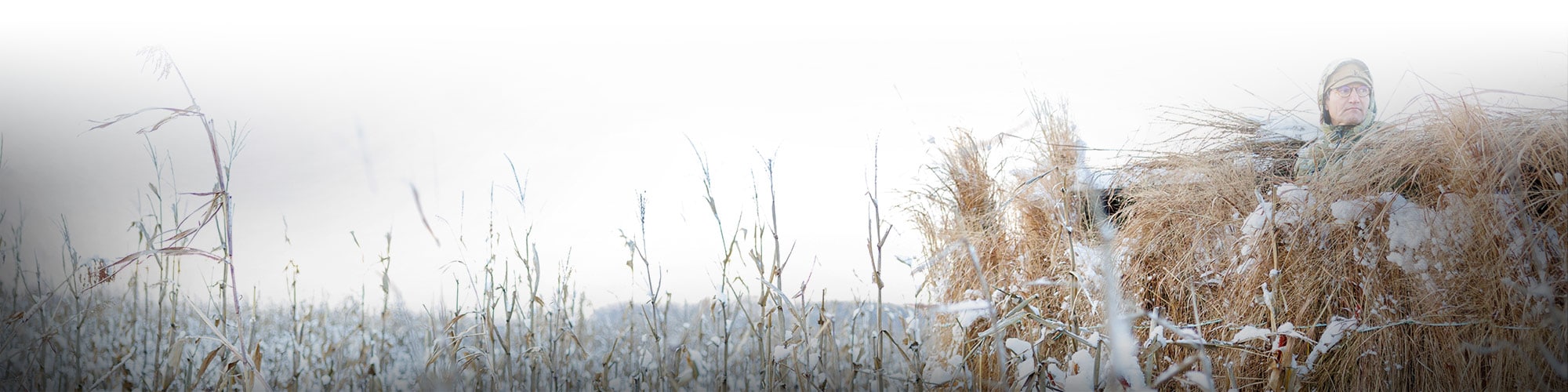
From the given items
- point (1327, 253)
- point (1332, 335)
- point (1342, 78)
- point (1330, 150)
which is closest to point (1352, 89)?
point (1342, 78)

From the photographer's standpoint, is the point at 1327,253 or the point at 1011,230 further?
the point at 1011,230

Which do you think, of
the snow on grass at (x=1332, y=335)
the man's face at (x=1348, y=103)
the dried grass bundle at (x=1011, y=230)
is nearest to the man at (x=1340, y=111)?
the man's face at (x=1348, y=103)

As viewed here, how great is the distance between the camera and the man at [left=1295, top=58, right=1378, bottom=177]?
1394 mm

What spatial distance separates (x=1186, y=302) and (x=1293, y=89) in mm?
444

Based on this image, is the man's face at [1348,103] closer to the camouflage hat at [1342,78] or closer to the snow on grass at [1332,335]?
the camouflage hat at [1342,78]

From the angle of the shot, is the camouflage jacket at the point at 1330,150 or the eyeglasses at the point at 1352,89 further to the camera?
the eyeglasses at the point at 1352,89

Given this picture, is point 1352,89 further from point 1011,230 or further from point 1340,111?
point 1011,230

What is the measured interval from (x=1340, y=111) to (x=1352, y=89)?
44mm

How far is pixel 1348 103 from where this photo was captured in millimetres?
1486

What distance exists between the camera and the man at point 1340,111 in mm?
1394

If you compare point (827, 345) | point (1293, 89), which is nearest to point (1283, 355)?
point (1293, 89)

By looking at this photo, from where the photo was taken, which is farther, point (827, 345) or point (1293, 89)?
point (1293, 89)

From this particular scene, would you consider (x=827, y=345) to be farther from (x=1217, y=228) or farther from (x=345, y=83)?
(x=345, y=83)

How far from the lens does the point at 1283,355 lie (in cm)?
124
